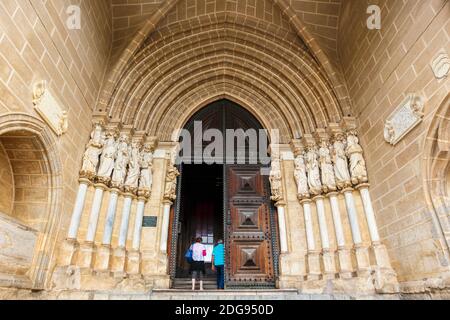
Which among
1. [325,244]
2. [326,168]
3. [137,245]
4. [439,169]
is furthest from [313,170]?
[137,245]

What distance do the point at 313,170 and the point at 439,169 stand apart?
2.26m

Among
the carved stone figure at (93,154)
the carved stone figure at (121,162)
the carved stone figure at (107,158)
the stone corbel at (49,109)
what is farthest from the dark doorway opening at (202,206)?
the stone corbel at (49,109)

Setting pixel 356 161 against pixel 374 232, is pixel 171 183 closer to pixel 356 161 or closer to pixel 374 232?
pixel 356 161

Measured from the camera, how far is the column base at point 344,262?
15.8ft

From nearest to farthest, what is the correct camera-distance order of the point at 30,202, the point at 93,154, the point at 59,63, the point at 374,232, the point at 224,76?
the point at 30,202
the point at 59,63
the point at 374,232
the point at 93,154
the point at 224,76

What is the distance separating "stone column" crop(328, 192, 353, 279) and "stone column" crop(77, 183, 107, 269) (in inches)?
162

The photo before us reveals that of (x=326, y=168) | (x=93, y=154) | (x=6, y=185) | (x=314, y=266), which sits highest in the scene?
(x=93, y=154)

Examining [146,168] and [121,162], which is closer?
[121,162]

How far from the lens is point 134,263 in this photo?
5203 millimetres

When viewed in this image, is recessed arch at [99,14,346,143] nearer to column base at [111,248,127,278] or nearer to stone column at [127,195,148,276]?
stone column at [127,195,148,276]

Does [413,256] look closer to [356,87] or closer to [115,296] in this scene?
[356,87]

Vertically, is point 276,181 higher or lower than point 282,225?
higher

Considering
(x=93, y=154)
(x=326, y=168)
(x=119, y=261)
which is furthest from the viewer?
(x=326, y=168)

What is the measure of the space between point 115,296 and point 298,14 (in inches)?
262
